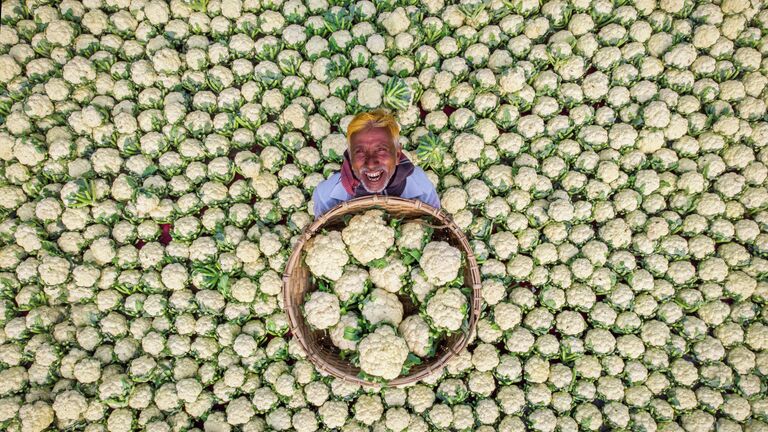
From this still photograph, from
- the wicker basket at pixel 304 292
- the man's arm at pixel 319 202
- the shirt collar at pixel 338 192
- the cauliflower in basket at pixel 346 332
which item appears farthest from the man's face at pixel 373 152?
the cauliflower in basket at pixel 346 332

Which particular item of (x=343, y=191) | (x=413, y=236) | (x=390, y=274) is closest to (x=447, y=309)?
(x=390, y=274)

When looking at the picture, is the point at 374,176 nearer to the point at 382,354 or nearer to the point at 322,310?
the point at 322,310

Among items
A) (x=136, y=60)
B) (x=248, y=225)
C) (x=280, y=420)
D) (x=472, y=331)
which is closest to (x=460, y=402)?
(x=472, y=331)

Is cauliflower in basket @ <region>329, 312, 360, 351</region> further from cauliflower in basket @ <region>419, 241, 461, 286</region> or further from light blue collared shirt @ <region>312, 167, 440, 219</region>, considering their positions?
light blue collared shirt @ <region>312, 167, 440, 219</region>

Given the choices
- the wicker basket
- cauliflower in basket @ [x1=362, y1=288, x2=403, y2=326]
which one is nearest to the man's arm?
the wicker basket

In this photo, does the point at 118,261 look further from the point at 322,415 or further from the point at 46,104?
the point at 322,415

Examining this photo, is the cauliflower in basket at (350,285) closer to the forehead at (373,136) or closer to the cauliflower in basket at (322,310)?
the cauliflower in basket at (322,310)
